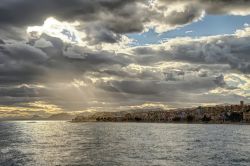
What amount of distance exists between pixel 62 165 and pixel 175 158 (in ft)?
90.6

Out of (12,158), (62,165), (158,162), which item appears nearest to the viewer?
(62,165)

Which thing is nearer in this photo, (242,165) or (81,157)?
(242,165)

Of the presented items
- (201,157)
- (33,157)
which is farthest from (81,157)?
(201,157)

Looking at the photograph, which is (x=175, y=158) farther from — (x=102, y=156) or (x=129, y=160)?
(x=102, y=156)

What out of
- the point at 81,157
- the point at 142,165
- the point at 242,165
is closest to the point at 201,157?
the point at 242,165

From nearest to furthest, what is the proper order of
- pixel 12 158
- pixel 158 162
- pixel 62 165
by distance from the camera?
pixel 62 165 < pixel 158 162 < pixel 12 158

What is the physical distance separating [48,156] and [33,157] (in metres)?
3.64

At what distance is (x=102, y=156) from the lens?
94875 millimetres

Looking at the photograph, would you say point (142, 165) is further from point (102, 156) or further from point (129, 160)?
point (102, 156)

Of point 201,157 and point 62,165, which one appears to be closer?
point 62,165

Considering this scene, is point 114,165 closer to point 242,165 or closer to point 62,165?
point 62,165

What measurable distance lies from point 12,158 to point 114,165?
2695cm

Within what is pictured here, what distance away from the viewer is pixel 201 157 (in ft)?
309

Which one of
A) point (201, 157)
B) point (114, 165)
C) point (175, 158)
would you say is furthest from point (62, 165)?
point (201, 157)
